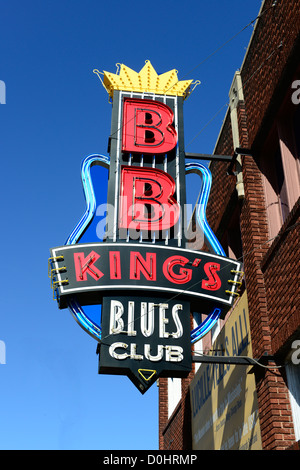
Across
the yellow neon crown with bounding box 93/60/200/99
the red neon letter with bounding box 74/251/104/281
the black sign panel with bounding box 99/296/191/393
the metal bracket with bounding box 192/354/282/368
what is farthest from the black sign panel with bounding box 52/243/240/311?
the yellow neon crown with bounding box 93/60/200/99

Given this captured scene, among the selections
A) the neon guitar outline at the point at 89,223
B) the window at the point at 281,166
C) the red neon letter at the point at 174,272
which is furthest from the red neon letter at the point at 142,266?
the window at the point at 281,166

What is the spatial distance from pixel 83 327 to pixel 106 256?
1252mm

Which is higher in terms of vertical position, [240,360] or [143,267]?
[143,267]

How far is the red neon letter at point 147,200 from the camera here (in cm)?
1060

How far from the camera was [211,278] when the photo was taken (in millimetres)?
9789

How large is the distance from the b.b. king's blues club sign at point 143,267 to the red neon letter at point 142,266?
0.05 ft

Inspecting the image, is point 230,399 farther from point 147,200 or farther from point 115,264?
point 147,200

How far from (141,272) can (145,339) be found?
1.18 metres

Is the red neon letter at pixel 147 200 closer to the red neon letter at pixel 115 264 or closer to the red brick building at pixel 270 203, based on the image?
the red neon letter at pixel 115 264

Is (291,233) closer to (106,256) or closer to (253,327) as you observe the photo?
(253,327)

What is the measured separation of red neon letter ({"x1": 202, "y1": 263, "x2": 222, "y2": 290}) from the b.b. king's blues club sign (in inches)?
0.7

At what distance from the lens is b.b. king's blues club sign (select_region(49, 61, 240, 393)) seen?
29.4 feet

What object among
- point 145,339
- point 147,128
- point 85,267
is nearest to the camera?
point 145,339

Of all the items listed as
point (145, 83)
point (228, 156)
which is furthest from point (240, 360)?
point (145, 83)
